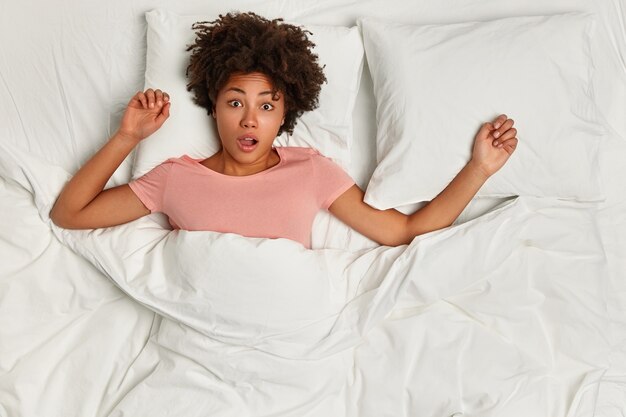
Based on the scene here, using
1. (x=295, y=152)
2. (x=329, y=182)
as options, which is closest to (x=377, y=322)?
(x=329, y=182)

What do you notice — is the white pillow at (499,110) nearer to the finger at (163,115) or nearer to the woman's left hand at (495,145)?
the woman's left hand at (495,145)

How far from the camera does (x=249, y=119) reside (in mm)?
1624

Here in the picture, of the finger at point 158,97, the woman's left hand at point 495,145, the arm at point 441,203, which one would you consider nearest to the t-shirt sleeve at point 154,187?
the finger at point 158,97

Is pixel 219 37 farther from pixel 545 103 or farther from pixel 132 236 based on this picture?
pixel 545 103

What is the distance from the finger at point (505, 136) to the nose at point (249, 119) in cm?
50

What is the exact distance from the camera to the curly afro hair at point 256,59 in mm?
1652

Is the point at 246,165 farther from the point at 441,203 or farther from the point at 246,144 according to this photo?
the point at 441,203

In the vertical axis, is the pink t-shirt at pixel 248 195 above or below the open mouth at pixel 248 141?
below

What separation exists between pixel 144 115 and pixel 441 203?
2.19 ft

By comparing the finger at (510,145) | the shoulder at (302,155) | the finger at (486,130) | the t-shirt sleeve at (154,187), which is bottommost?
the t-shirt sleeve at (154,187)

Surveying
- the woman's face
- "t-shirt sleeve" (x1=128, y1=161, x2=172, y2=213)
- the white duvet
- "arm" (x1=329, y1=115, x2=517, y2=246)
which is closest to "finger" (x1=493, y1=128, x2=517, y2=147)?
"arm" (x1=329, y1=115, x2=517, y2=246)

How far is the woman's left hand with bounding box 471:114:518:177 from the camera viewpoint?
1.63m

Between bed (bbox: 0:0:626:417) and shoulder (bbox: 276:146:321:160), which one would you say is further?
shoulder (bbox: 276:146:321:160)

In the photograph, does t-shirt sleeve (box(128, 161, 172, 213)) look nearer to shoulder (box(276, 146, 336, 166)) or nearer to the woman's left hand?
shoulder (box(276, 146, 336, 166))
